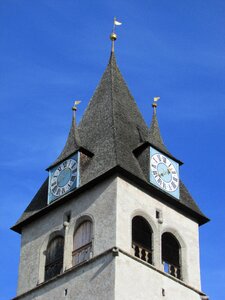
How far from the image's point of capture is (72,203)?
42594mm

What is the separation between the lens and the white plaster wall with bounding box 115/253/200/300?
38094mm

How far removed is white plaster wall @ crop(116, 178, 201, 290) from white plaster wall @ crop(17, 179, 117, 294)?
0.39 m

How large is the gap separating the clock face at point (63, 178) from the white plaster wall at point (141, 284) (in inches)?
208

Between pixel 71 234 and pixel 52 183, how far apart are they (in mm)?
3292

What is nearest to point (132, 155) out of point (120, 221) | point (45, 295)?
point (120, 221)

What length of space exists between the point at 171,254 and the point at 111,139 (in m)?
5.77

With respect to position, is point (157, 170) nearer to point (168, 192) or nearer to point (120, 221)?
point (168, 192)

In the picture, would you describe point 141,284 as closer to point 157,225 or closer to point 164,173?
point 157,225

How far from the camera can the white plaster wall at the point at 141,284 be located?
38094 mm

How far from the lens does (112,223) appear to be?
40.0m

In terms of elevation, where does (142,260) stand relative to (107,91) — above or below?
below

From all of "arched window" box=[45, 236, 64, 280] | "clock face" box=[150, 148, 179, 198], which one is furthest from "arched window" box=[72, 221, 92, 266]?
"clock face" box=[150, 148, 179, 198]

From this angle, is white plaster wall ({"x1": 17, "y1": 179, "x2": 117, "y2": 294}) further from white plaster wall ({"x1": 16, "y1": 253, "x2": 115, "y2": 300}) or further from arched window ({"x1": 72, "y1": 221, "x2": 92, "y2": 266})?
white plaster wall ({"x1": 16, "y1": 253, "x2": 115, "y2": 300})

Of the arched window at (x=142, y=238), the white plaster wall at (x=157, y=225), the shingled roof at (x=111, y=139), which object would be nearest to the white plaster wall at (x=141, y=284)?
the white plaster wall at (x=157, y=225)
